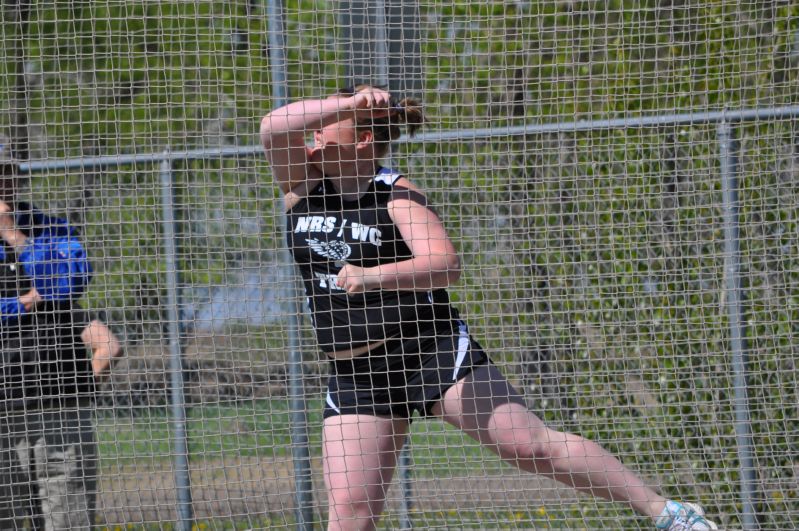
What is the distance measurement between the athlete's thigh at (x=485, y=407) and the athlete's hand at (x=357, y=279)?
0.44 m

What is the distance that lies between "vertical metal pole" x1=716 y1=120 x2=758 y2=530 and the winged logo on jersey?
158cm

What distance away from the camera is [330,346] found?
118 inches

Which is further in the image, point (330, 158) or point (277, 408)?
point (277, 408)

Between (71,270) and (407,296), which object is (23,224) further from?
(407,296)

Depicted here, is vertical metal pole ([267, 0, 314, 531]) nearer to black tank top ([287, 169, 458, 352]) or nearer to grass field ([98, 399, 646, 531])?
grass field ([98, 399, 646, 531])

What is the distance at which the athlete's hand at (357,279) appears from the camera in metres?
2.72

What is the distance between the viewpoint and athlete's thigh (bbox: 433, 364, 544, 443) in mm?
2834

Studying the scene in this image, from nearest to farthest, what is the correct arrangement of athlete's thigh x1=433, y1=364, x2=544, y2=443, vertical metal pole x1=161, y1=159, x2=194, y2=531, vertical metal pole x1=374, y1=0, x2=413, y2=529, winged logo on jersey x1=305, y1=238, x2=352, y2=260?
athlete's thigh x1=433, y1=364, x2=544, y2=443 < winged logo on jersey x1=305, y1=238, x2=352, y2=260 < vertical metal pole x1=374, y1=0, x2=413, y2=529 < vertical metal pole x1=161, y1=159, x2=194, y2=531

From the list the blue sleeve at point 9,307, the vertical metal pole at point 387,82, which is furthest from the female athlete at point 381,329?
the blue sleeve at point 9,307

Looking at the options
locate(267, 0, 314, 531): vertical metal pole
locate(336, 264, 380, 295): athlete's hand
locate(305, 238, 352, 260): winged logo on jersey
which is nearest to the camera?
locate(336, 264, 380, 295): athlete's hand

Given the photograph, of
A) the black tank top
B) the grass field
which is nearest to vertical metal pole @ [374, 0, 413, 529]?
the grass field

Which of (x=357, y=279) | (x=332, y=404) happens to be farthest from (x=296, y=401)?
(x=357, y=279)

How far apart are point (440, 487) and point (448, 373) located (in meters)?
1.36

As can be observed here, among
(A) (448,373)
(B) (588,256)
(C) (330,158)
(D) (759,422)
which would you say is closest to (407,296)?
(A) (448,373)
